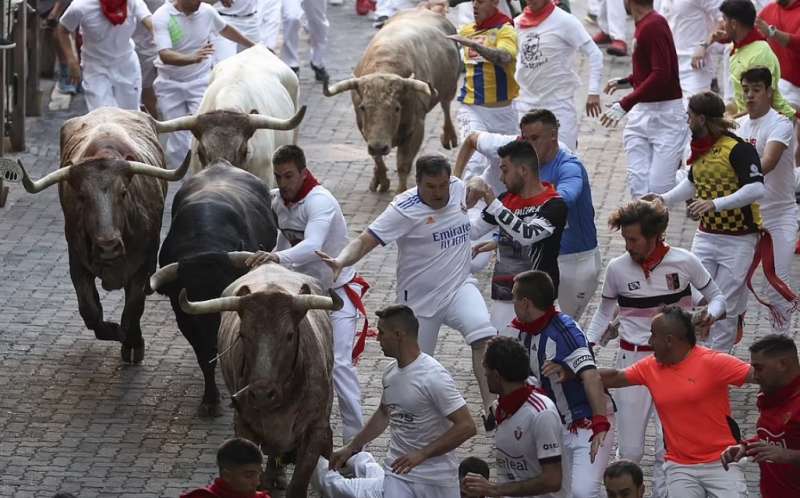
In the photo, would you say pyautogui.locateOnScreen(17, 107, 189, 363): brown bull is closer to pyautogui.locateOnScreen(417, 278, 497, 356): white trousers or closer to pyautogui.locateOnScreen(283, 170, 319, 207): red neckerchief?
pyautogui.locateOnScreen(283, 170, 319, 207): red neckerchief

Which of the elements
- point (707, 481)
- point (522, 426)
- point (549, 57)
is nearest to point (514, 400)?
point (522, 426)

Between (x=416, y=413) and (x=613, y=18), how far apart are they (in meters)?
14.0

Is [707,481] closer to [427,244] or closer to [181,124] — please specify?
[427,244]

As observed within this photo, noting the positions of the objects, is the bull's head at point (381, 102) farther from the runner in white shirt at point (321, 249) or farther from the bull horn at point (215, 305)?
the bull horn at point (215, 305)

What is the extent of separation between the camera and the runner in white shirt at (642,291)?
10250 millimetres

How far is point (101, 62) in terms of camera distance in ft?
57.0

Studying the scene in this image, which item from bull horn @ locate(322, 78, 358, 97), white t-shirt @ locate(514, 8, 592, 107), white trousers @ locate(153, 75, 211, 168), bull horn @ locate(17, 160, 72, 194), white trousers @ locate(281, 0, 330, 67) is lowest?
white trousers @ locate(281, 0, 330, 67)

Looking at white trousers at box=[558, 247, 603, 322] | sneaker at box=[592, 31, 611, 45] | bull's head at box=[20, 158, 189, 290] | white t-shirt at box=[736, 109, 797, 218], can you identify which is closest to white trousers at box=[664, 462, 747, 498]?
white trousers at box=[558, 247, 603, 322]

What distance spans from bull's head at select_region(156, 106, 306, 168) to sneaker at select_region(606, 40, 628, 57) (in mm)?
9442

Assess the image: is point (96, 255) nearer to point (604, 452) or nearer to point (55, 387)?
point (55, 387)

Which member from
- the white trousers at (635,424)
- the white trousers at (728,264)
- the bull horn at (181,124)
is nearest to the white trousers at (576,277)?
the white trousers at (728,264)

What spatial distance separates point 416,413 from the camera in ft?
30.3

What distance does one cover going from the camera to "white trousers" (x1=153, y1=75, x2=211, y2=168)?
1741 centimetres

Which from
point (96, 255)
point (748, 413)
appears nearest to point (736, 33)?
point (748, 413)
